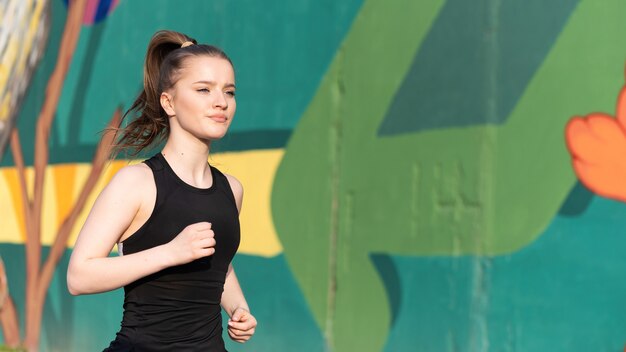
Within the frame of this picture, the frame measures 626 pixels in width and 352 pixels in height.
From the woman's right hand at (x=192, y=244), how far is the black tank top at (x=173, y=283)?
7.0 inches

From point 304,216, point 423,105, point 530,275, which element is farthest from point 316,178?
point 530,275

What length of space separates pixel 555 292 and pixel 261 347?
197 centimetres

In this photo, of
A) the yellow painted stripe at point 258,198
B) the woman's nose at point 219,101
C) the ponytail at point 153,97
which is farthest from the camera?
the yellow painted stripe at point 258,198

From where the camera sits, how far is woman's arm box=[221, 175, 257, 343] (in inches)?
134

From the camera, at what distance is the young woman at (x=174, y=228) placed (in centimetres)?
310

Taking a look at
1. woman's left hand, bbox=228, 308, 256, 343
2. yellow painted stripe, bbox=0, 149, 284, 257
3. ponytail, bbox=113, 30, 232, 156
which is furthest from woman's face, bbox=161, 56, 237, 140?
yellow painted stripe, bbox=0, 149, 284, 257

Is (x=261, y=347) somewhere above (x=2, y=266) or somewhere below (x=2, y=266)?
below

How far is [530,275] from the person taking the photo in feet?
15.6

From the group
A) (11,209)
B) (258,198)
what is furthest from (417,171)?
(11,209)

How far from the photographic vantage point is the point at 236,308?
357 centimetres

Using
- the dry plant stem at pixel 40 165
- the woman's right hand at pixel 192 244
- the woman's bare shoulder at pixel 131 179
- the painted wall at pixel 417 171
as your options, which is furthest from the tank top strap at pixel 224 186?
the dry plant stem at pixel 40 165

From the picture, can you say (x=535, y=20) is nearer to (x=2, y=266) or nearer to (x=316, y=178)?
(x=316, y=178)

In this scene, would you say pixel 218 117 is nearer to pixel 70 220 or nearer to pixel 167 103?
pixel 167 103

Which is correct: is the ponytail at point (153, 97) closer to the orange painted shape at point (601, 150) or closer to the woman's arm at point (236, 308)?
the woman's arm at point (236, 308)
